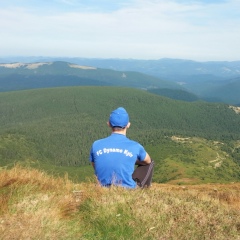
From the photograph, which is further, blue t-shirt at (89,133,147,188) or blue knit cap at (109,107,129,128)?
blue knit cap at (109,107,129,128)

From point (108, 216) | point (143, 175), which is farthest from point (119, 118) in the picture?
point (108, 216)

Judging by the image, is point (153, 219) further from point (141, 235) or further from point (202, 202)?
point (202, 202)

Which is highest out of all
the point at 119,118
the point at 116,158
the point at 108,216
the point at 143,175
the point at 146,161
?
the point at 119,118

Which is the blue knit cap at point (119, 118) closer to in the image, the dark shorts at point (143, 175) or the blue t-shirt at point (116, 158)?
the blue t-shirt at point (116, 158)

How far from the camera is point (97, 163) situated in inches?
352

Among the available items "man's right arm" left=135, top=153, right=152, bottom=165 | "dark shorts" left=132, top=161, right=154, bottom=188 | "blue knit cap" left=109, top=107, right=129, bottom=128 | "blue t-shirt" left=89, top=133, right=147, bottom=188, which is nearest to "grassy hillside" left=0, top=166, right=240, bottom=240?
"blue t-shirt" left=89, top=133, right=147, bottom=188

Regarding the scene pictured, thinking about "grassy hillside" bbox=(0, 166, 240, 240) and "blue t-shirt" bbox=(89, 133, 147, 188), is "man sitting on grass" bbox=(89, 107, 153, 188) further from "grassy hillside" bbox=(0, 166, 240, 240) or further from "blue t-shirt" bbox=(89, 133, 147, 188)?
"grassy hillside" bbox=(0, 166, 240, 240)

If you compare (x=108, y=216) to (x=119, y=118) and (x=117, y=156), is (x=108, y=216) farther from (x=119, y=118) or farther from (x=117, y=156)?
(x=119, y=118)

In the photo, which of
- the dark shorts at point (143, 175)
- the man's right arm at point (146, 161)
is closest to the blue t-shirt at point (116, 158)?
A: the man's right arm at point (146, 161)

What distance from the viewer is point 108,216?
6.88 metres

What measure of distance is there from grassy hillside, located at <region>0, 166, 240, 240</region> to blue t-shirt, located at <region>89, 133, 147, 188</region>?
1.76 ft

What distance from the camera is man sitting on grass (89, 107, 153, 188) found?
869cm

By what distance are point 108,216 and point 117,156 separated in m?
2.16

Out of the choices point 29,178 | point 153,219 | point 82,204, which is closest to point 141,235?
point 153,219
